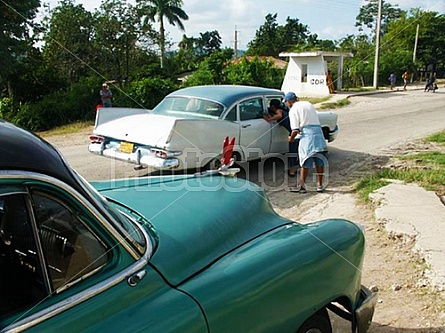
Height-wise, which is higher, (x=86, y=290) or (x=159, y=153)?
(x=86, y=290)

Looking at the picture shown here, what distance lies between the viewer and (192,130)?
22.2 ft

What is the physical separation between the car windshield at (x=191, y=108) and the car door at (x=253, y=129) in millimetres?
462

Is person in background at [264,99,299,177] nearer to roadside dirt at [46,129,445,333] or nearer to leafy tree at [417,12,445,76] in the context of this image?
roadside dirt at [46,129,445,333]

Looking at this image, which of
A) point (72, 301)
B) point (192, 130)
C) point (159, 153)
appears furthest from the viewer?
point (192, 130)

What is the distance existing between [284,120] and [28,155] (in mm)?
7159

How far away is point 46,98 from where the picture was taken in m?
19.5

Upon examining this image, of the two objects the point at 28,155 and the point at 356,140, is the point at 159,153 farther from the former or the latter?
the point at 356,140

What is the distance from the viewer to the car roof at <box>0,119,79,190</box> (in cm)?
155

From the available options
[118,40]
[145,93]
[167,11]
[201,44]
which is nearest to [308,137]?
[145,93]

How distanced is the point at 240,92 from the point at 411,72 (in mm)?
42840

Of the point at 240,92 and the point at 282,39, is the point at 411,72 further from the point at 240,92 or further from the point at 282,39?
the point at 240,92

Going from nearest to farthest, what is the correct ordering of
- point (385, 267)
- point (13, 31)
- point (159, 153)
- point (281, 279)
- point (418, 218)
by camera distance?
point (281, 279) < point (385, 267) < point (418, 218) < point (159, 153) < point (13, 31)

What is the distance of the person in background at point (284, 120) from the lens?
828cm

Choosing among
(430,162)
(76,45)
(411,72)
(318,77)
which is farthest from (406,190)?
(411,72)
